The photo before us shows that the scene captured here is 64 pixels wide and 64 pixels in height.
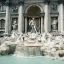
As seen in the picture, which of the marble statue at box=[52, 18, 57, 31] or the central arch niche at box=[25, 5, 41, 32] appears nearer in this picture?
the marble statue at box=[52, 18, 57, 31]

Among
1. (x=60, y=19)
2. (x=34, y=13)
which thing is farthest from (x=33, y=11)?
(x=60, y=19)

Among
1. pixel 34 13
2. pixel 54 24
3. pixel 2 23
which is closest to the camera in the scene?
pixel 54 24

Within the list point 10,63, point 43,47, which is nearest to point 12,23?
point 43,47

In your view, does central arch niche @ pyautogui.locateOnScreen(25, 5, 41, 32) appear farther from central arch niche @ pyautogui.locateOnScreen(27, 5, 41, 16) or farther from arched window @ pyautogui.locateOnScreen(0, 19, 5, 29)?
arched window @ pyautogui.locateOnScreen(0, 19, 5, 29)

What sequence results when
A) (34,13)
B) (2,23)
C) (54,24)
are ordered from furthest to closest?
(2,23), (34,13), (54,24)

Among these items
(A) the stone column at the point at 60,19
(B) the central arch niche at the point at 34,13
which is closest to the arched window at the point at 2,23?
(B) the central arch niche at the point at 34,13

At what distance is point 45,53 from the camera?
21.4 m

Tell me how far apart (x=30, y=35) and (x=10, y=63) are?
10.6 metres

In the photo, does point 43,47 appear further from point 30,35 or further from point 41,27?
point 41,27

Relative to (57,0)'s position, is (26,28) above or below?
below

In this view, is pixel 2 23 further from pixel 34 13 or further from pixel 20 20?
pixel 34 13

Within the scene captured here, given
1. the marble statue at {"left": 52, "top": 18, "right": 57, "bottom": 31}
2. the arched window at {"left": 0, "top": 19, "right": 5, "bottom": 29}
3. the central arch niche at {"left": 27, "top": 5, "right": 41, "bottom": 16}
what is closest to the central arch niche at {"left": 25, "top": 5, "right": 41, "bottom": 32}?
the central arch niche at {"left": 27, "top": 5, "right": 41, "bottom": 16}

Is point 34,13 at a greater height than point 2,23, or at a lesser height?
greater

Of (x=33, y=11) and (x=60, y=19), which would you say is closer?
(x=60, y=19)
